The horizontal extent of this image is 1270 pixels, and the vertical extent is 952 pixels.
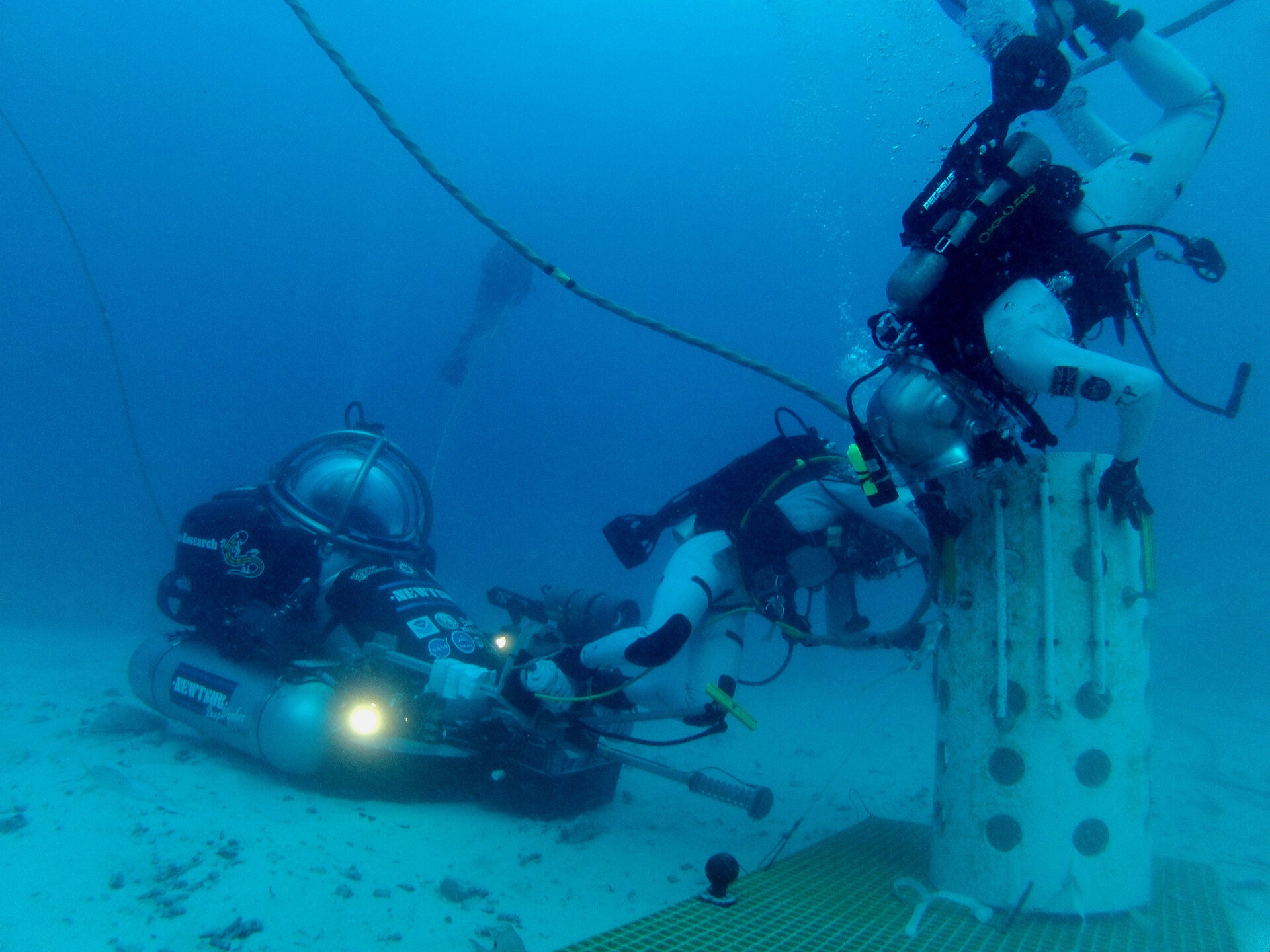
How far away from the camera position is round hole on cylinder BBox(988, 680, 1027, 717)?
9.12 feet

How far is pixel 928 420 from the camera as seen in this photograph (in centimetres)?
278

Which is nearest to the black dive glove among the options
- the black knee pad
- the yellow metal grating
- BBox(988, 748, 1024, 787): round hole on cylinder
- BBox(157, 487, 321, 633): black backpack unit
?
BBox(988, 748, 1024, 787): round hole on cylinder

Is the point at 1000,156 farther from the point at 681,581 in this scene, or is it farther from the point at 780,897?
the point at 780,897

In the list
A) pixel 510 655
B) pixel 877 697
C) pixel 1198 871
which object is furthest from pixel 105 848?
pixel 877 697

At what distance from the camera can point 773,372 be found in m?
4.44

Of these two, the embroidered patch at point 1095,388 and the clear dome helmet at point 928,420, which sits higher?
the clear dome helmet at point 928,420

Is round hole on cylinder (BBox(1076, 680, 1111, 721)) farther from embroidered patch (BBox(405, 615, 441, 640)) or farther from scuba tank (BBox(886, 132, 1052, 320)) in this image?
embroidered patch (BBox(405, 615, 441, 640))

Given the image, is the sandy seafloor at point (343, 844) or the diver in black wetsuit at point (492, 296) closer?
the sandy seafloor at point (343, 844)

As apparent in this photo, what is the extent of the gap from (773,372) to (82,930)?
13.6 feet

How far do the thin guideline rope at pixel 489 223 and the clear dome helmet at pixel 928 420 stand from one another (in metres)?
0.40

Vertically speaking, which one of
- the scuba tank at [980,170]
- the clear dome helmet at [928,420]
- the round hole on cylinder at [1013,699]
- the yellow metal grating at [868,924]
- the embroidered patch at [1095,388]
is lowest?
the yellow metal grating at [868,924]

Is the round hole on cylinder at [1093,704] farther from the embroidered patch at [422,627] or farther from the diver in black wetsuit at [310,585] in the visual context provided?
the embroidered patch at [422,627]

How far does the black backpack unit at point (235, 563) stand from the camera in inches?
175

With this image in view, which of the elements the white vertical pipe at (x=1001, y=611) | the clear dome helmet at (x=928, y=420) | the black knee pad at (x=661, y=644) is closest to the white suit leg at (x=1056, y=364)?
the clear dome helmet at (x=928, y=420)
